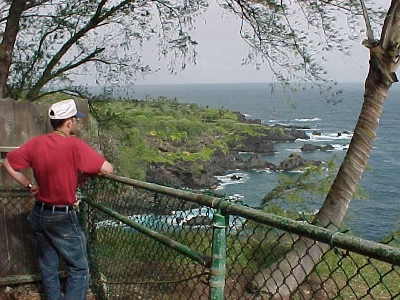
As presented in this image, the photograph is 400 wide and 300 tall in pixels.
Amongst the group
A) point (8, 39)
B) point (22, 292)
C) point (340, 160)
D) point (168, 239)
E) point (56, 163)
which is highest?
point (8, 39)

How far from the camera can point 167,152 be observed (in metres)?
52.4

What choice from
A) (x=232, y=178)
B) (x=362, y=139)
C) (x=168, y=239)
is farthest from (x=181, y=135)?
(x=168, y=239)

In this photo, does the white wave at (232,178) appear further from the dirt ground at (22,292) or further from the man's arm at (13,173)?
the man's arm at (13,173)

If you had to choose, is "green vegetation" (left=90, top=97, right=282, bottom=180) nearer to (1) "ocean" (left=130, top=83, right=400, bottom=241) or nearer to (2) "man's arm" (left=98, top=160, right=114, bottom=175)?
(1) "ocean" (left=130, top=83, right=400, bottom=241)

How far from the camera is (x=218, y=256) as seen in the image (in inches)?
96.9

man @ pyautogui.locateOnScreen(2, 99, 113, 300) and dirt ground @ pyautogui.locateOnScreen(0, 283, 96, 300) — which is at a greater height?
man @ pyautogui.locateOnScreen(2, 99, 113, 300)

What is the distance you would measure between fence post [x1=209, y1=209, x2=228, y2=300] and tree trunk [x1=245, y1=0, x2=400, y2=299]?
4405 millimetres

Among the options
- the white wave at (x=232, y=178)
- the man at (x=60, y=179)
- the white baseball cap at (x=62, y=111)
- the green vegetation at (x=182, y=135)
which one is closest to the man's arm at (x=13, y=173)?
the man at (x=60, y=179)

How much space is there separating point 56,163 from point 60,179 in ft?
0.43

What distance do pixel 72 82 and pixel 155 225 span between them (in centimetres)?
750

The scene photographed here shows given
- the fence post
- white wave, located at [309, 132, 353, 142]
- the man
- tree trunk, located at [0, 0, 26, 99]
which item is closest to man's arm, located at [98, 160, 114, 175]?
the man

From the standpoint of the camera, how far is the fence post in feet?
7.97

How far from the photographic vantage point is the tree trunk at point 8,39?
7.95m

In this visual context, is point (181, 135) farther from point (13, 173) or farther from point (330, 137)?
point (13, 173)
